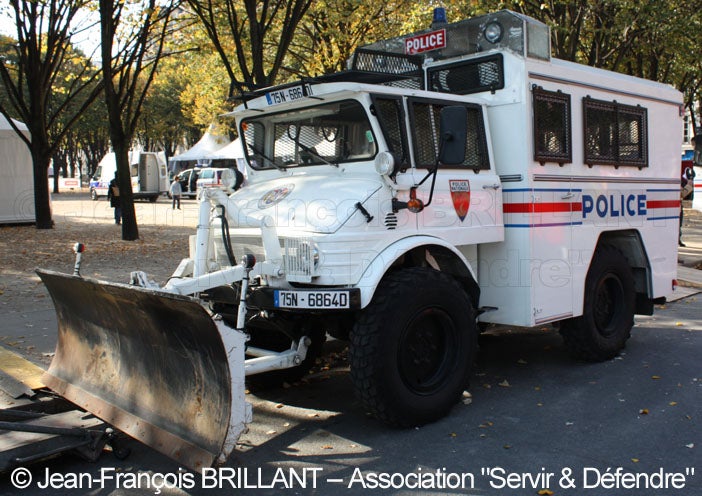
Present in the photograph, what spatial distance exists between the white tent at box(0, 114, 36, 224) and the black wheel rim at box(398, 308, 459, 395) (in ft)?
68.5

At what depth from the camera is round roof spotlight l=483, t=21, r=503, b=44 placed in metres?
6.19

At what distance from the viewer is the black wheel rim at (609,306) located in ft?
23.0

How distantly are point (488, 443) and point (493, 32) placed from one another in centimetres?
360

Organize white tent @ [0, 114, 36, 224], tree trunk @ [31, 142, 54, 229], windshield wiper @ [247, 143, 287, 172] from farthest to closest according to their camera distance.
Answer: white tent @ [0, 114, 36, 224]
tree trunk @ [31, 142, 54, 229]
windshield wiper @ [247, 143, 287, 172]

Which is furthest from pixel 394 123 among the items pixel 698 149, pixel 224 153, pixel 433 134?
pixel 224 153

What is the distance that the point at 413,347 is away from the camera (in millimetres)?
5199

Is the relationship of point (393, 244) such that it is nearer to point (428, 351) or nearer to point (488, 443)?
point (428, 351)

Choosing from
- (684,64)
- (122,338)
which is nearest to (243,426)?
(122,338)

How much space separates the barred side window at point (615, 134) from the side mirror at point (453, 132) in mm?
2166

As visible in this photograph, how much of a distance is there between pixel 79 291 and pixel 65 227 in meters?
18.3

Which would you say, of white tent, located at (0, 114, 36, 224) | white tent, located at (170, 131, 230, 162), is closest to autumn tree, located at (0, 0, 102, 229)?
white tent, located at (0, 114, 36, 224)

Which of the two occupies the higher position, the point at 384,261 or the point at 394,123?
the point at 394,123

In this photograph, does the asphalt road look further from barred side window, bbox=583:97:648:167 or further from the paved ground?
barred side window, bbox=583:97:648:167

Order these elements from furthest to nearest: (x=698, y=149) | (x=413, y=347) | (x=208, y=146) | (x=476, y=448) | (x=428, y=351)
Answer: (x=208, y=146) → (x=698, y=149) → (x=428, y=351) → (x=413, y=347) → (x=476, y=448)
